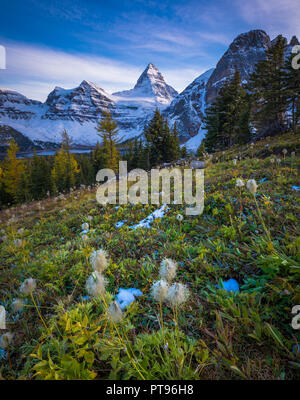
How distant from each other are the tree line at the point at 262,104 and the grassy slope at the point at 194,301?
48.2ft

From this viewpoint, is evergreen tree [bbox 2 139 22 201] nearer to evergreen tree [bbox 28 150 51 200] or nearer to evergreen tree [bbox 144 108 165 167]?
evergreen tree [bbox 28 150 51 200]

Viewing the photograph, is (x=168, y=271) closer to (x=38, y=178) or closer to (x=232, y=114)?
(x=232, y=114)

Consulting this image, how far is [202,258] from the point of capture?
275 centimetres

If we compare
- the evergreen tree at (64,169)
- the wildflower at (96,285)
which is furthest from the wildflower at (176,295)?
the evergreen tree at (64,169)

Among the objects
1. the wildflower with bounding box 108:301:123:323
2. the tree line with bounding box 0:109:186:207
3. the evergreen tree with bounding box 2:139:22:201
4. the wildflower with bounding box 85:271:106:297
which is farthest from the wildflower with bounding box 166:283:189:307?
the evergreen tree with bounding box 2:139:22:201

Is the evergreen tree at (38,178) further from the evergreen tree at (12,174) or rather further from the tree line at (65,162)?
the evergreen tree at (12,174)

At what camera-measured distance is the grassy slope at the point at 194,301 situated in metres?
1.46

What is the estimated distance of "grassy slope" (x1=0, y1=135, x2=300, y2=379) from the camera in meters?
1.46

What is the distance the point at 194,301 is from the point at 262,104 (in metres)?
22.3

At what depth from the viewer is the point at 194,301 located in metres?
2.20

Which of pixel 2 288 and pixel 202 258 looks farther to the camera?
pixel 2 288
